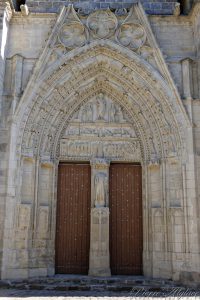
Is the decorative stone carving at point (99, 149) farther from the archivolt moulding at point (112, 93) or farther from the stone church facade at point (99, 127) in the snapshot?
the archivolt moulding at point (112, 93)

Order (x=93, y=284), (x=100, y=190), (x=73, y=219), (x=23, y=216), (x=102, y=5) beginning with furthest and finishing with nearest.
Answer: (x=102, y=5), (x=73, y=219), (x=100, y=190), (x=23, y=216), (x=93, y=284)

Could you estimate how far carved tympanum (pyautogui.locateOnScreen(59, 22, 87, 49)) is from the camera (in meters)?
9.68

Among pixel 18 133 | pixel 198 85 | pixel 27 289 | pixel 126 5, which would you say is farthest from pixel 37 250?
pixel 126 5

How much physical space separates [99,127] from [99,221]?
249 centimetres

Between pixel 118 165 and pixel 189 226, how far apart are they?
2.49m

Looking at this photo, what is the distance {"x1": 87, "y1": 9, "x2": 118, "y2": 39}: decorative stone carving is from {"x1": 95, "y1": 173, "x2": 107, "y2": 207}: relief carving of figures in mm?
3736

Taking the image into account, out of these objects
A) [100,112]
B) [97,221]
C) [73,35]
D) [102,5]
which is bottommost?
[97,221]

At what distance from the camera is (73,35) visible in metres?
9.77

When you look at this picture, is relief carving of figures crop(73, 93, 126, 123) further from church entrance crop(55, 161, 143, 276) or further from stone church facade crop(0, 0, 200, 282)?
church entrance crop(55, 161, 143, 276)

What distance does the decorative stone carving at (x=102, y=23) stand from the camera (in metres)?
9.73

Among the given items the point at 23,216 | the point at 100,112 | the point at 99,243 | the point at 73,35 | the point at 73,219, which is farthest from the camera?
the point at 100,112

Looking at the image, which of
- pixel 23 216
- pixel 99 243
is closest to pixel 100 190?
pixel 99 243

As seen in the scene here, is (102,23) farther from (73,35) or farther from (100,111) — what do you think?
(100,111)

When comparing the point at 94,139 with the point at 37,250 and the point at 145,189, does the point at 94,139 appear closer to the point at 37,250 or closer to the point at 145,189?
the point at 145,189
